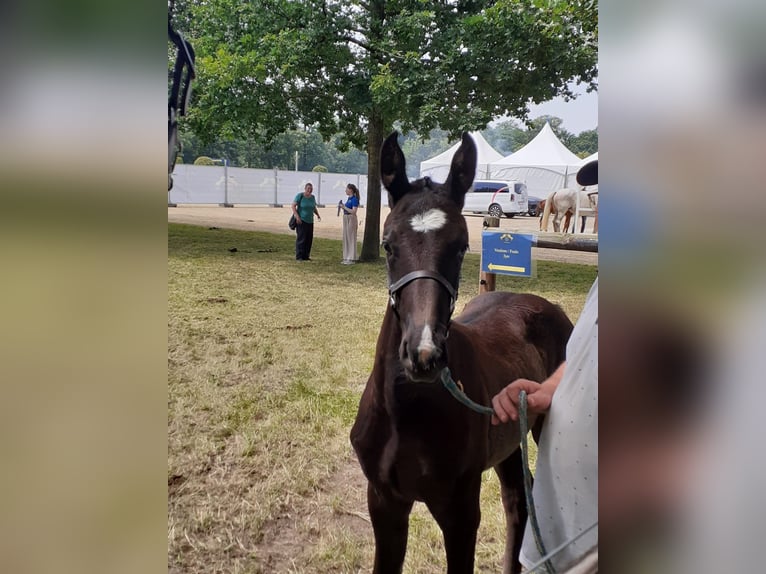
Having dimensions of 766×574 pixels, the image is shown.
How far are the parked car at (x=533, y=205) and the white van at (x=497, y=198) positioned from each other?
0.01m

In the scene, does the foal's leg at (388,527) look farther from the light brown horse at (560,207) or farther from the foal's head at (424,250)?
the light brown horse at (560,207)

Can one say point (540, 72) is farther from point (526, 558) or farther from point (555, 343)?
point (526, 558)

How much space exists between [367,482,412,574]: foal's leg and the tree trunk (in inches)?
28.2

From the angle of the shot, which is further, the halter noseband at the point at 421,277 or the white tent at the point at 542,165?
the white tent at the point at 542,165

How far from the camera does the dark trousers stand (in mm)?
2391

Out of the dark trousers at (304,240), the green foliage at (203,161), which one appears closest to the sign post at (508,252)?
the dark trousers at (304,240)

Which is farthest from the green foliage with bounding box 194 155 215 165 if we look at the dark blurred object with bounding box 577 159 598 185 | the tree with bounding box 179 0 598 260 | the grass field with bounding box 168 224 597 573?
the dark blurred object with bounding box 577 159 598 185

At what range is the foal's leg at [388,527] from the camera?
54.4 inches

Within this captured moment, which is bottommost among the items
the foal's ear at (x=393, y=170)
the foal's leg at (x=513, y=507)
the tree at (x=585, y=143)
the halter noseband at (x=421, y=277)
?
the foal's leg at (x=513, y=507)

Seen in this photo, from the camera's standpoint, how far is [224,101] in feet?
6.14

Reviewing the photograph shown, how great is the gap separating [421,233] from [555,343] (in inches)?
26.7

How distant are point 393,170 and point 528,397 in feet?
1.99
